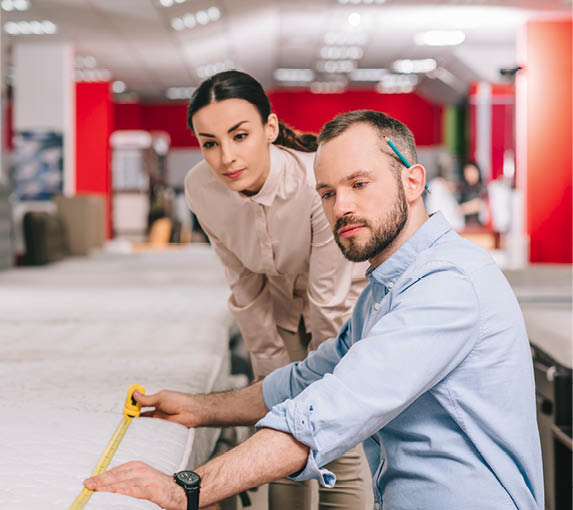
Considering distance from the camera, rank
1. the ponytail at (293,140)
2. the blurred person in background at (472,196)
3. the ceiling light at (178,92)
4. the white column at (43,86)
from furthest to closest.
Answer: the ceiling light at (178,92) < the white column at (43,86) < the blurred person in background at (472,196) < the ponytail at (293,140)

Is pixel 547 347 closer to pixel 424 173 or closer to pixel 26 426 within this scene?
pixel 424 173

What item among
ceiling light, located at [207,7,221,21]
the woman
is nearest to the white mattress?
the woman

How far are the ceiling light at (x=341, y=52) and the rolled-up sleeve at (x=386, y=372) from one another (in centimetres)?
862

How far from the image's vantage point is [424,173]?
1.07m

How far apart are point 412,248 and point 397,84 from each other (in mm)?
11704

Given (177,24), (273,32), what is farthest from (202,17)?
(273,32)

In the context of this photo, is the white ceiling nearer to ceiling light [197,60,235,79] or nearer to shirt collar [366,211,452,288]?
ceiling light [197,60,235,79]

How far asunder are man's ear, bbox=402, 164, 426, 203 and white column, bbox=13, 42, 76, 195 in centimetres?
787

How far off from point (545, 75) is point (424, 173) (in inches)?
281

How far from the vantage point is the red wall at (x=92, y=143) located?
33.6 feet

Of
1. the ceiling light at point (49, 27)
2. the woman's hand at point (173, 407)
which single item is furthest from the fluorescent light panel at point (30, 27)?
the woman's hand at point (173, 407)

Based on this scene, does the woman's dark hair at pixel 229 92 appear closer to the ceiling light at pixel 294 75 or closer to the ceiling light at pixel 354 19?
the ceiling light at pixel 354 19

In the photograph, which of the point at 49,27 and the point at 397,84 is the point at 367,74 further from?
the point at 49,27


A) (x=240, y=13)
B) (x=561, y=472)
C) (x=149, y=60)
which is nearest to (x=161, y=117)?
(x=149, y=60)
